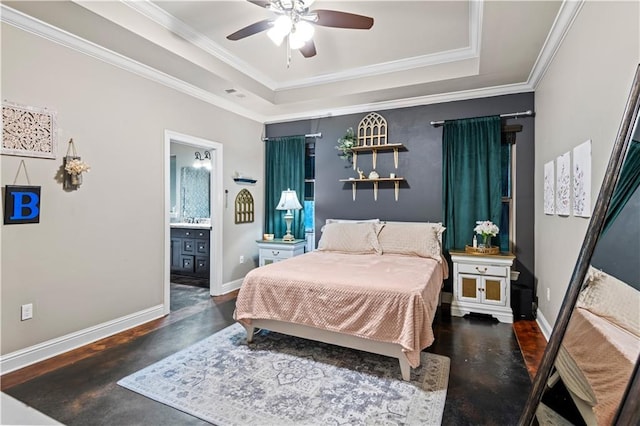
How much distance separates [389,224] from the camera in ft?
13.6

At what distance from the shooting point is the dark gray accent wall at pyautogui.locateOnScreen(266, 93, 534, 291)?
3867 millimetres

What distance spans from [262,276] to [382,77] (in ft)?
9.31

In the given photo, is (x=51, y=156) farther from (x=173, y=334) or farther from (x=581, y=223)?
(x=581, y=223)

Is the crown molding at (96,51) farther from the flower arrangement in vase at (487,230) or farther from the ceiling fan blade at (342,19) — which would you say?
the flower arrangement in vase at (487,230)

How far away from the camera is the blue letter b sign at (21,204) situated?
2434 millimetres

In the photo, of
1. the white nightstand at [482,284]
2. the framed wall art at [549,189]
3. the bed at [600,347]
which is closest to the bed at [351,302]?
the white nightstand at [482,284]

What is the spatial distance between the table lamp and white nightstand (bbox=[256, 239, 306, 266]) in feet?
0.48

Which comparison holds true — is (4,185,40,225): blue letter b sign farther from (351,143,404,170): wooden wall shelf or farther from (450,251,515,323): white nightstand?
(450,251,515,323): white nightstand

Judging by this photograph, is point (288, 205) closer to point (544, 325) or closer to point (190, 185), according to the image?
point (190, 185)

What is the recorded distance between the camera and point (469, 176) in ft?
13.3

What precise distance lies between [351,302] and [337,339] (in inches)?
14.5

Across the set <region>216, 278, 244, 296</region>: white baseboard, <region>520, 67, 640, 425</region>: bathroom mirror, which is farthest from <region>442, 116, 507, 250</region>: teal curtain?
<region>216, 278, 244, 296</region>: white baseboard

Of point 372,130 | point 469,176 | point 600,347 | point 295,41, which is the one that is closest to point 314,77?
point 372,130

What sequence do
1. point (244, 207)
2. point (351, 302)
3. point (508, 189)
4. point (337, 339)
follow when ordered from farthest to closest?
point (244, 207) < point (508, 189) < point (337, 339) < point (351, 302)
